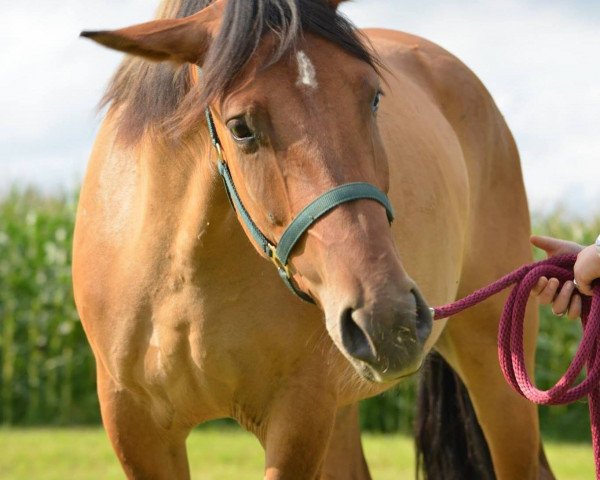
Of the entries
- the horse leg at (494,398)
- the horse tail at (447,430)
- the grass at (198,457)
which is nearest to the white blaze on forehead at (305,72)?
the horse leg at (494,398)

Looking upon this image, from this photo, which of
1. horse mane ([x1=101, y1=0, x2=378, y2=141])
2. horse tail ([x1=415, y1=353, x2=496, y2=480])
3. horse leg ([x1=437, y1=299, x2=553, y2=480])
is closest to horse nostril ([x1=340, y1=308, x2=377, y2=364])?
horse mane ([x1=101, y1=0, x2=378, y2=141])

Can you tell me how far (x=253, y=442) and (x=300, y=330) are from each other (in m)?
6.06

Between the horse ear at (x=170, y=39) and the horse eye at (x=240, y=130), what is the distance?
299 millimetres

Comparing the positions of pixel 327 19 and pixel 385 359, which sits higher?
pixel 327 19

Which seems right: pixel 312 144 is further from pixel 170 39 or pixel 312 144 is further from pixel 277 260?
pixel 170 39

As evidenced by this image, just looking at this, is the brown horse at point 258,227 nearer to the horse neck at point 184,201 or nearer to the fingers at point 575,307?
the horse neck at point 184,201

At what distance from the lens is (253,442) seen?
9.07 m

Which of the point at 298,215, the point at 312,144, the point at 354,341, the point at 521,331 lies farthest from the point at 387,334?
the point at 521,331

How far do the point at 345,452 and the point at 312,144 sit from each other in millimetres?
2319

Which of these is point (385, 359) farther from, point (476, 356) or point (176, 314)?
point (476, 356)

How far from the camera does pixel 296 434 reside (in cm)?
319

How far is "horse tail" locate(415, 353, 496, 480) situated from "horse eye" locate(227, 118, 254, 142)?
2.54 metres

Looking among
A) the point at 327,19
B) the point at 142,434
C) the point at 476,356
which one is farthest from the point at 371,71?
the point at 476,356

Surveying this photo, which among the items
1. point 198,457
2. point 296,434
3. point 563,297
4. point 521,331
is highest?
point 563,297
